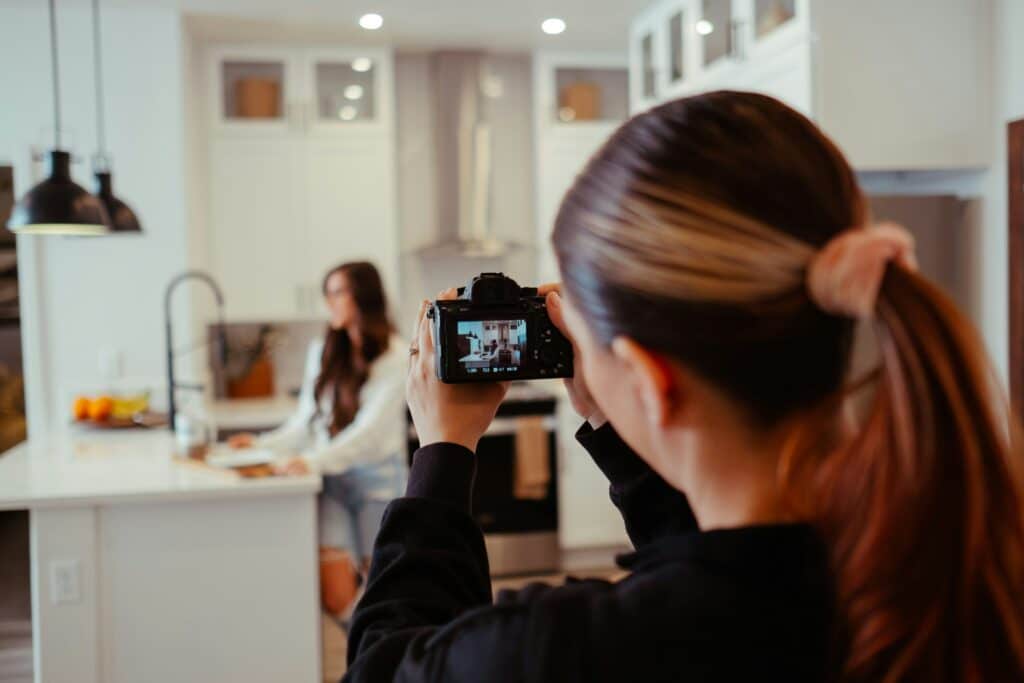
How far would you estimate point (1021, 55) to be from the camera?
2477 mm

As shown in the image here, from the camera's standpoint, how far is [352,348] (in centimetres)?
319

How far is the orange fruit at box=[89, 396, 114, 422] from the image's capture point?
337 cm

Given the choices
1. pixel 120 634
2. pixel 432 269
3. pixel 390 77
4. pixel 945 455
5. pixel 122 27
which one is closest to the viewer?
pixel 945 455

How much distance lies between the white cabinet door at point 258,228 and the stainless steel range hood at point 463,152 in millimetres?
595

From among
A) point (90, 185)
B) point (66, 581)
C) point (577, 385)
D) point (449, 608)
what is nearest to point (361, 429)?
point (66, 581)

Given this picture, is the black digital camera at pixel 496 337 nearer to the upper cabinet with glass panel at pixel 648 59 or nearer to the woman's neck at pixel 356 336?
the woman's neck at pixel 356 336

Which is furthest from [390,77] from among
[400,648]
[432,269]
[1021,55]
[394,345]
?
[400,648]

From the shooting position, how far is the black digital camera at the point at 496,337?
0.85 meters

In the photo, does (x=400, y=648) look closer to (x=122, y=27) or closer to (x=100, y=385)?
(x=100, y=385)

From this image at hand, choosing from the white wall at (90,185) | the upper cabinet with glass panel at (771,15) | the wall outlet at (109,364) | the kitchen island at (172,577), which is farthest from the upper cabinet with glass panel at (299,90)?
the kitchen island at (172,577)

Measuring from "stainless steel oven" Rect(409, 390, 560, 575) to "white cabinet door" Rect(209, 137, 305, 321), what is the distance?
1.05 metres

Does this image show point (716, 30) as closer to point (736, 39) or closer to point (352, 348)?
point (736, 39)

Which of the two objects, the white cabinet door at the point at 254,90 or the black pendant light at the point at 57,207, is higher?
the white cabinet door at the point at 254,90

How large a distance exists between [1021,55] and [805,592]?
2344 millimetres
